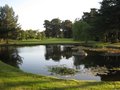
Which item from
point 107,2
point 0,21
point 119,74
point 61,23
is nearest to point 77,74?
point 119,74

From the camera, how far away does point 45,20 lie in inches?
6058

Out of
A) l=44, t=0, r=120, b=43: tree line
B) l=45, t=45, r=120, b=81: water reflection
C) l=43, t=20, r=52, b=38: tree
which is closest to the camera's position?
l=44, t=0, r=120, b=43: tree line

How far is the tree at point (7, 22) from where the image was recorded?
8262 cm

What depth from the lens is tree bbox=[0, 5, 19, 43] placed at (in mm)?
82625

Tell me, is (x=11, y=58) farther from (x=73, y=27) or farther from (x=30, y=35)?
(x=30, y=35)

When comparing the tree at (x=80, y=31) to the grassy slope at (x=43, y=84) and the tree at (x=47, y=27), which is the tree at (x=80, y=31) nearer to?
the grassy slope at (x=43, y=84)

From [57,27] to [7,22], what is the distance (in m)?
56.3

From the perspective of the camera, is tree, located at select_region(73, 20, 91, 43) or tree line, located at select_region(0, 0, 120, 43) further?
tree, located at select_region(73, 20, 91, 43)

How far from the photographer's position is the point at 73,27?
77.0m

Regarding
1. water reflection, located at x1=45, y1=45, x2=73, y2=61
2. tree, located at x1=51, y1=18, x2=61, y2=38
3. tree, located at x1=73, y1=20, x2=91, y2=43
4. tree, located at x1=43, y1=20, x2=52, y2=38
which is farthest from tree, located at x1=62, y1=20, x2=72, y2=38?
water reflection, located at x1=45, y1=45, x2=73, y2=61

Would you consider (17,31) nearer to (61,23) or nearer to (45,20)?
(61,23)

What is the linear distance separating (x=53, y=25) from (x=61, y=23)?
5256 millimetres

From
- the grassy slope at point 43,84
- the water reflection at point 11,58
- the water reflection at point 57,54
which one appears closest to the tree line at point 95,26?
the grassy slope at point 43,84

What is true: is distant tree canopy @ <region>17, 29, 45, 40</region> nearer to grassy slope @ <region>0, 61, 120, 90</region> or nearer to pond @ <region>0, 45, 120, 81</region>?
pond @ <region>0, 45, 120, 81</region>
